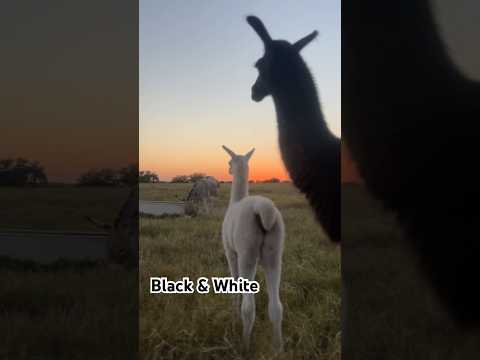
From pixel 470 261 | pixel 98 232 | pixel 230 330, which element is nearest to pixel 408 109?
pixel 470 261

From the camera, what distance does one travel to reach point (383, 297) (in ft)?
6.18

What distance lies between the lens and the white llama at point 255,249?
1701mm

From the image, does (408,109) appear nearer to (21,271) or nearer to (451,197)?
(451,197)

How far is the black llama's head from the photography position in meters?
1.84

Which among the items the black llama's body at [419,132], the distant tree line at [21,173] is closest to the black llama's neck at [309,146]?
the black llama's body at [419,132]

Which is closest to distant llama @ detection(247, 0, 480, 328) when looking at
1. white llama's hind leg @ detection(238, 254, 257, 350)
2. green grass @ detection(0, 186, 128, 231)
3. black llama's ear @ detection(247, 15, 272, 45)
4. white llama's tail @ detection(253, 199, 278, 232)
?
black llama's ear @ detection(247, 15, 272, 45)

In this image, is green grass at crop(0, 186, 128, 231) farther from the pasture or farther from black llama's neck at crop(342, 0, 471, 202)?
black llama's neck at crop(342, 0, 471, 202)

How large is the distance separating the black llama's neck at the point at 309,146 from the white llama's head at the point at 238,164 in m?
0.18

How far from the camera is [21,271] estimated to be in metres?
2.04

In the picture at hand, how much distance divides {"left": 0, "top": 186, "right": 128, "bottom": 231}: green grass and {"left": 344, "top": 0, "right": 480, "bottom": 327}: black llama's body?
1.14 meters

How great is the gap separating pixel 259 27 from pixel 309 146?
0.57 metres

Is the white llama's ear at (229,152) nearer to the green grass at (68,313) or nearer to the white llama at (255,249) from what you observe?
the white llama at (255,249)

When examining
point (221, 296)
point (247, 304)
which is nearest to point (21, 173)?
point (221, 296)

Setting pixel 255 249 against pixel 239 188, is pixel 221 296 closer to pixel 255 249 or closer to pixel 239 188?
pixel 255 249
